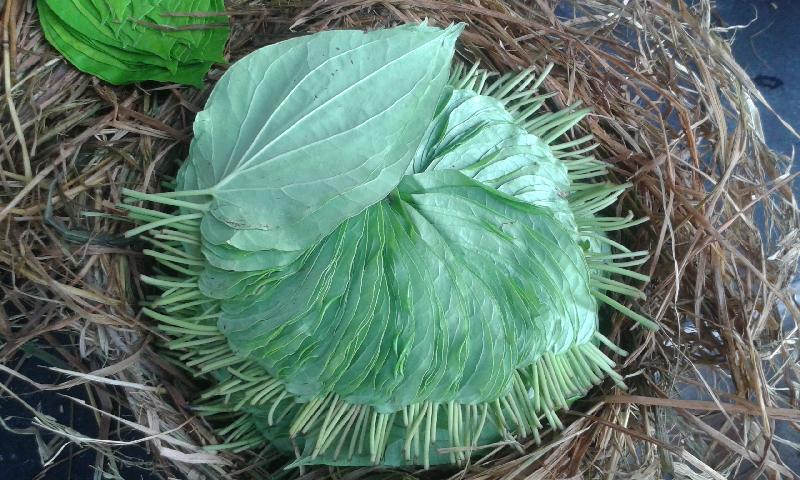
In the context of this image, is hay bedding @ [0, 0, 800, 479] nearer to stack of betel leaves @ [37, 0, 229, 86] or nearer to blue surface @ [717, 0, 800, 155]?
stack of betel leaves @ [37, 0, 229, 86]

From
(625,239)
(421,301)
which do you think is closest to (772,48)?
(625,239)

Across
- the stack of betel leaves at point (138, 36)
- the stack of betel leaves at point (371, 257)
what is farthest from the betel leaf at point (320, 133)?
the stack of betel leaves at point (138, 36)

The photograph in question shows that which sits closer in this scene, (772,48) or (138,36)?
(138,36)

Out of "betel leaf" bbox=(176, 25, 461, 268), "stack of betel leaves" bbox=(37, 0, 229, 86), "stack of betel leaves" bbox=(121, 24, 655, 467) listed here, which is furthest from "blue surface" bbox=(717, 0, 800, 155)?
"stack of betel leaves" bbox=(37, 0, 229, 86)

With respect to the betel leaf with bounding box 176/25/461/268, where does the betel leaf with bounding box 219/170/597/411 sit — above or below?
below

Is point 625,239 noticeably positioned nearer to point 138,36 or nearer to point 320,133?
point 320,133

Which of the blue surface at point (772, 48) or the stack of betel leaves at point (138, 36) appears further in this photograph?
the blue surface at point (772, 48)

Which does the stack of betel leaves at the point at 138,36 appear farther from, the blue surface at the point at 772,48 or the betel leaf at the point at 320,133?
the blue surface at the point at 772,48
